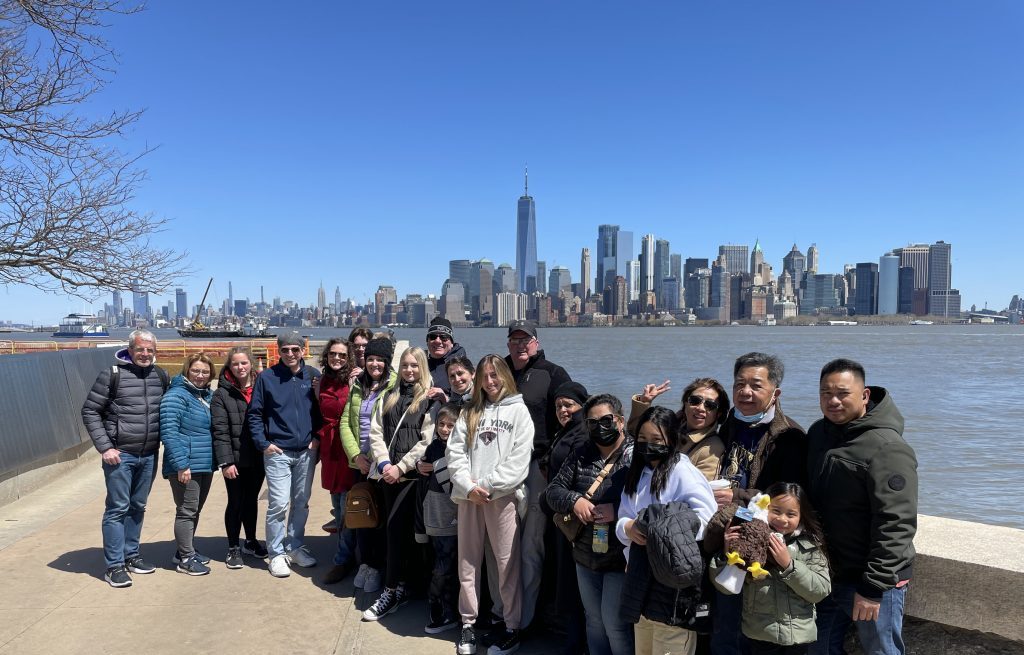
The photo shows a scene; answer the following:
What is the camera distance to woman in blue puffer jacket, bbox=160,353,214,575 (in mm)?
4781

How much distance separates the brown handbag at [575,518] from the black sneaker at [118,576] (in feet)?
10.9

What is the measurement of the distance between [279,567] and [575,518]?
2.68 m

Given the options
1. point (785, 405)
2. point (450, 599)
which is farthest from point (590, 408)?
point (785, 405)

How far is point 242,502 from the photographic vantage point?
526 centimetres

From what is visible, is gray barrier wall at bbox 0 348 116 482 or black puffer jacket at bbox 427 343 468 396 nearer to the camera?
black puffer jacket at bbox 427 343 468 396

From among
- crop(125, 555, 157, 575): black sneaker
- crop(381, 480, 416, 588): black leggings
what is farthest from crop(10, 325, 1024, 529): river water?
crop(125, 555, 157, 575): black sneaker

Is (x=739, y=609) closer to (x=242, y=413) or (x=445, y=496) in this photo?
(x=445, y=496)

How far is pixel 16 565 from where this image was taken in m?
4.98

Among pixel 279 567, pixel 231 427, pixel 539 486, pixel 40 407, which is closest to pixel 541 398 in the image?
pixel 539 486

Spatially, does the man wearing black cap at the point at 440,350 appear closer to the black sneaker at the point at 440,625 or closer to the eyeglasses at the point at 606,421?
the black sneaker at the point at 440,625

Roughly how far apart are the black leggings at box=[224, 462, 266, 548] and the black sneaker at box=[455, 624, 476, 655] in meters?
2.32

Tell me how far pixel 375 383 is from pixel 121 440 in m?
1.90

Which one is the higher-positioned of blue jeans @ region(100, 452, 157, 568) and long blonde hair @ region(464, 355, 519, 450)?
long blonde hair @ region(464, 355, 519, 450)

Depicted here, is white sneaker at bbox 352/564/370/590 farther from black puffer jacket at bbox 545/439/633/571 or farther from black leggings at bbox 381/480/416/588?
black puffer jacket at bbox 545/439/633/571
